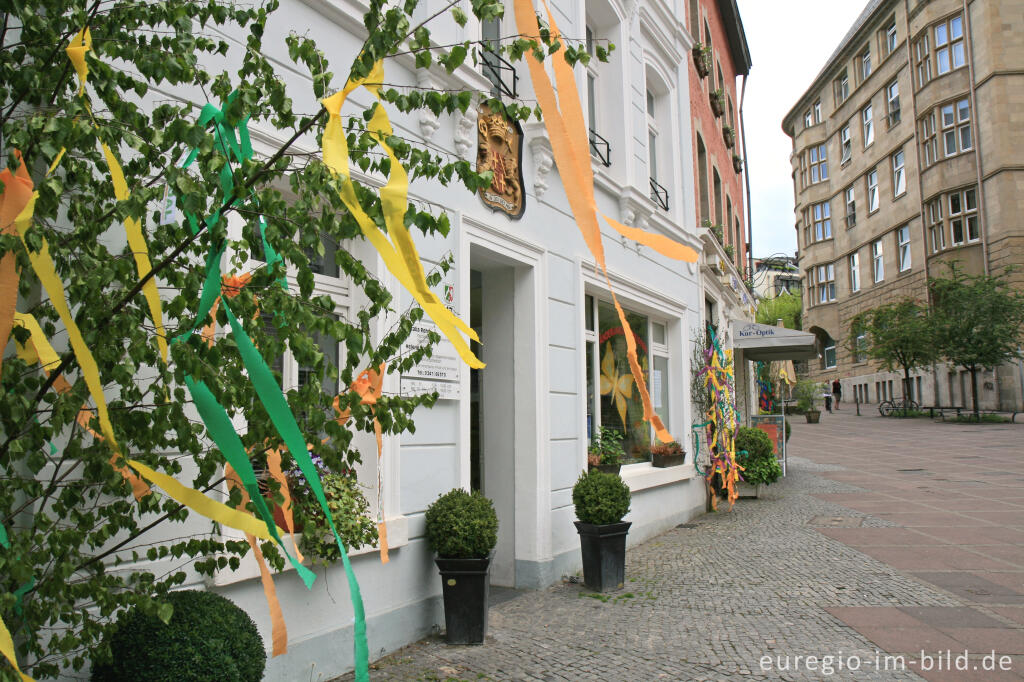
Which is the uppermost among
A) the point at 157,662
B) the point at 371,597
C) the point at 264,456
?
the point at 264,456

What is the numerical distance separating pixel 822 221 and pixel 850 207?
14.7 feet

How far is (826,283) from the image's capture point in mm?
48094

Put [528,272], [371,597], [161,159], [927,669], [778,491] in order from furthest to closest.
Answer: [778,491]
[528,272]
[371,597]
[927,669]
[161,159]

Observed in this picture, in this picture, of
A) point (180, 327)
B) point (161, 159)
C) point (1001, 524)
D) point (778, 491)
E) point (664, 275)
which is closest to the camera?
point (180, 327)

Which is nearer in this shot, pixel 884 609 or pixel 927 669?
pixel 927 669

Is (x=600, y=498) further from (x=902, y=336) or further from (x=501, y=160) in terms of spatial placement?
(x=902, y=336)

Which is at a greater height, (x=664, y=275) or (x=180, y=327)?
(x=664, y=275)

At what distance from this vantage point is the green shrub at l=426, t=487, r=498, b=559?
4891mm

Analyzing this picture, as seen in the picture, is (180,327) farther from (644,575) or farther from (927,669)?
(644,575)

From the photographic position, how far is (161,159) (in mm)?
2500

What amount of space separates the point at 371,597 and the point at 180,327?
2.92m

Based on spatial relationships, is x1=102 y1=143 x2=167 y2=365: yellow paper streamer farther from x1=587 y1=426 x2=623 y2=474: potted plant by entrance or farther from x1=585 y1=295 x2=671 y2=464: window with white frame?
x1=585 y1=295 x2=671 y2=464: window with white frame

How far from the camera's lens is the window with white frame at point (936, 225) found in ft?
110

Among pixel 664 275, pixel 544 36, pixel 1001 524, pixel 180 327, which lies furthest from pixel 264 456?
pixel 1001 524
